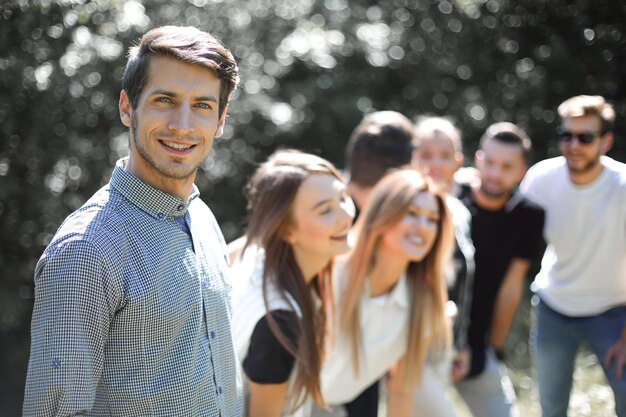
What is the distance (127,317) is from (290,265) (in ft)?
5.14

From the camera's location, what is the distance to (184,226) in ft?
7.64

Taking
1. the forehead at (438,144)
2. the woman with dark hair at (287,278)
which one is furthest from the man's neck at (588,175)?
the woman with dark hair at (287,278)

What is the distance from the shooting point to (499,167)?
5.14 meters

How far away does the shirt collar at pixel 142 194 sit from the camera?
2150mm

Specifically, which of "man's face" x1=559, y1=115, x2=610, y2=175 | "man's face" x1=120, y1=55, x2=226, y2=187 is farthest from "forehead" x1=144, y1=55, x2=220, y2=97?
"man's face" x1=559, y1=115, x2=610, y2=175

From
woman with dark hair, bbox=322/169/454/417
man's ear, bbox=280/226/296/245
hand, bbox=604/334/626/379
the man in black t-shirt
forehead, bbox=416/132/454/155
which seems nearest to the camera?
man's ear, bbox=280/226/296/245

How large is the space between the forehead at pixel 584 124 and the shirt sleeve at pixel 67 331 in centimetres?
363

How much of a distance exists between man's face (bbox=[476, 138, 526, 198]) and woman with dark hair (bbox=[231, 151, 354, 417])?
1.66 m

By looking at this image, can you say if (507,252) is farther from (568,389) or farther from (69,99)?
(69,99)

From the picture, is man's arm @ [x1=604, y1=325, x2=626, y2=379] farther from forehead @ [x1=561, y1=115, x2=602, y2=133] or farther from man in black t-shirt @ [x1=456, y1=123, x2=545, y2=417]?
forehead @ [x1=561, y1=115, x2=602, y2=133]

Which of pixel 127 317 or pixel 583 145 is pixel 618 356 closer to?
pixel 583 145

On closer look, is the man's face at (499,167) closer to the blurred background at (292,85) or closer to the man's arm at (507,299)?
the man's arm at (507,299)

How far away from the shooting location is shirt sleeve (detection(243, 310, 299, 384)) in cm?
322

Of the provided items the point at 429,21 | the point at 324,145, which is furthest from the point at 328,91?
the point at 429,21
